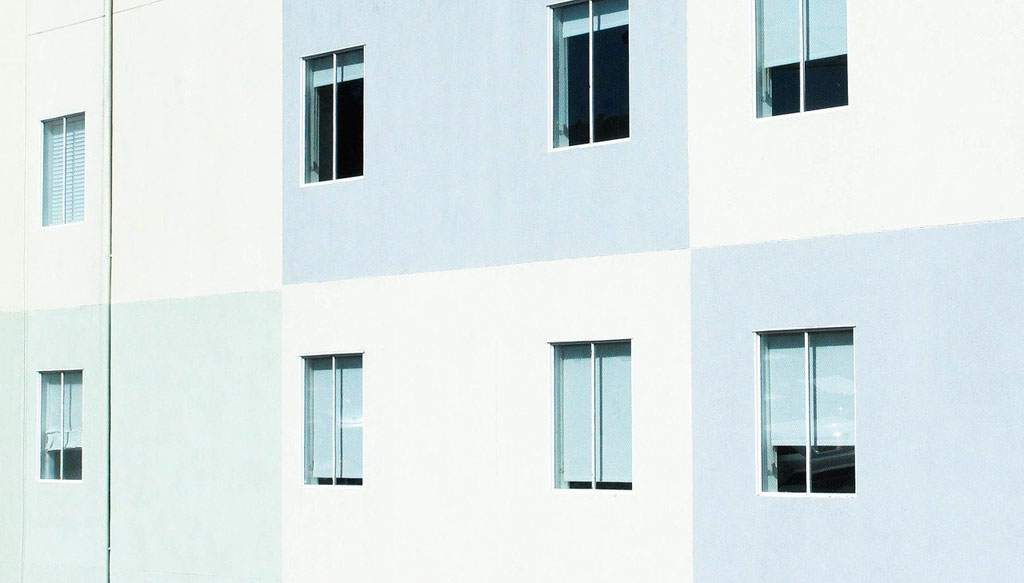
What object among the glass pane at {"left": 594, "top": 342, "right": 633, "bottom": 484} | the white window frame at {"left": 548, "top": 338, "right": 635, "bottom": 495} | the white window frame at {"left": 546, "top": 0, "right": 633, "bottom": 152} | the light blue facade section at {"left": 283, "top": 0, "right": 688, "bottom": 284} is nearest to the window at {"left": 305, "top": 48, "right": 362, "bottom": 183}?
the light blue facade section at {"left": 283, "top": 0, "right": 688, "bottom": 284}

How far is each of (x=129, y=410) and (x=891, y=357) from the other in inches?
436

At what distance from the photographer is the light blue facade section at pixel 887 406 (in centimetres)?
1220

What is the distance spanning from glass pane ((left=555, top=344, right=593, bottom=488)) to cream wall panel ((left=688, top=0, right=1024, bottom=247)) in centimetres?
195

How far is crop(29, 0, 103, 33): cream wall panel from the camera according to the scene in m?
20.4

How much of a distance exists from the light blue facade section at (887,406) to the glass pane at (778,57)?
1.44m

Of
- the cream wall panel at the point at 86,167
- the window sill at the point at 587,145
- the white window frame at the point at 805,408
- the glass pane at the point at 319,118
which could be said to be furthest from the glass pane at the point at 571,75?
the cream wall panel at the point at 86,167

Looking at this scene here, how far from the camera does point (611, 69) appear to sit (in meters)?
15.1

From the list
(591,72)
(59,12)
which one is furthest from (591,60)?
(59,12)

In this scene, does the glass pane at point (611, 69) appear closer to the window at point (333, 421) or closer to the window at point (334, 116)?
the window at point (334, 116)

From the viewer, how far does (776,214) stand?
13602 millimetres

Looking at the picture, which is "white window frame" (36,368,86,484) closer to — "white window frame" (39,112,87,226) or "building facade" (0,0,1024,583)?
"building facade" (0,0,1024,583)

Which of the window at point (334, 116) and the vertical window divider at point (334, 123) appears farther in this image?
the vertical window divider at point (334, 123)

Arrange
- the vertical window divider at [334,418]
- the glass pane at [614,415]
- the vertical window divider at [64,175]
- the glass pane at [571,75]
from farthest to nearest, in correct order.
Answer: the vertical window divider at [64,175] < the vertical window divider at [334,418] < the glass pane at [571,75] < the glass pane at [614,415]

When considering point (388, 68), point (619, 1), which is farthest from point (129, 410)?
point (619, 1)
